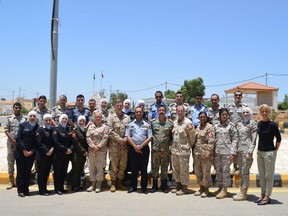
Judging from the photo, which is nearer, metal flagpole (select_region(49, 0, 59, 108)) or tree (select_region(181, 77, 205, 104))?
metal flagpole (select_region(49, 0, 59, 108))

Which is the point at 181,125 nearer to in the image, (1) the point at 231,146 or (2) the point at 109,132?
(1) the point at 231,146

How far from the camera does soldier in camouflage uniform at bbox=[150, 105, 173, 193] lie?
6.51 m

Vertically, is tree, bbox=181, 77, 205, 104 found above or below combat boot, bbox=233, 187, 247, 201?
above

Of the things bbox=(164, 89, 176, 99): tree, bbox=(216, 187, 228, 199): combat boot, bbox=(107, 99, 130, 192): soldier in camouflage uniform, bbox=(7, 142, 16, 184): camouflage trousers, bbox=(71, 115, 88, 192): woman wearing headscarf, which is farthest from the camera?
bbox=(164, 89, 176, 99): tree

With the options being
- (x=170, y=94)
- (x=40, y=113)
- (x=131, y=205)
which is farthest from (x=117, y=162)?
(x=170, y=94)

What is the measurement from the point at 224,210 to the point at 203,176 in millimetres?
1028

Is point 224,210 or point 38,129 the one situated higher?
point 38,129

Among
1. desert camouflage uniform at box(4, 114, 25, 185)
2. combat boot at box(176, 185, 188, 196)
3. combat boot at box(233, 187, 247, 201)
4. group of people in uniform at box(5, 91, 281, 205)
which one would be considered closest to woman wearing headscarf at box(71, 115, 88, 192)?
group of people in uniform at box(5, 91, 281, 205)

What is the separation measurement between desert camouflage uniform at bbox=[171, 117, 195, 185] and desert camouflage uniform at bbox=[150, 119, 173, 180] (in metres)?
0.16

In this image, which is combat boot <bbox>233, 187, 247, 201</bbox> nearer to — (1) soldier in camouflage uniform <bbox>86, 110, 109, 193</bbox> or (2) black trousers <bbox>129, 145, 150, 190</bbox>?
(2) black trousers <bbox>129, 145, 150, 190</bbox>

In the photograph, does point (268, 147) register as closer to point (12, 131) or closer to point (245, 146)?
point (245, 146)

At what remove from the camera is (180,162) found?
20.9 feet

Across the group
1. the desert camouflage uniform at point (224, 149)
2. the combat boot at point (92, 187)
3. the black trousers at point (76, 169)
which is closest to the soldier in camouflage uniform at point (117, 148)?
the combat boot at point (92, 187)

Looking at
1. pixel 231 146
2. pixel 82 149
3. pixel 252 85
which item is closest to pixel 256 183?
pixel 231 146
